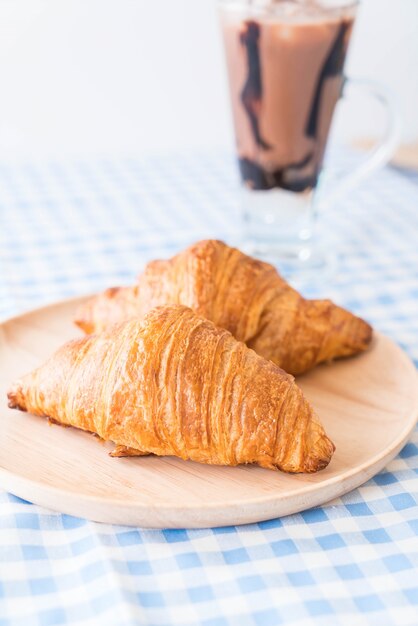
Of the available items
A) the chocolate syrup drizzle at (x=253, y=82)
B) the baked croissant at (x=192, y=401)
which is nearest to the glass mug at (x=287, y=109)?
the chocolate syrup drizzle at (x=253, y=82)

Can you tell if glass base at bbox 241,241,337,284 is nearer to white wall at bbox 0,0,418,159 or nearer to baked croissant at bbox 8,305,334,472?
baked croissant at bbox 8,305,334,472

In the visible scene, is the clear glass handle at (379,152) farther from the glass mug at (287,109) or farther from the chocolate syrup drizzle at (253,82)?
the chocolate syrup drizzle at (253,82)

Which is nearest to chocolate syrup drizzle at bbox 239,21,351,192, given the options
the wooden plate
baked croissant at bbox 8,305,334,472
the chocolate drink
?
the chocolate drink

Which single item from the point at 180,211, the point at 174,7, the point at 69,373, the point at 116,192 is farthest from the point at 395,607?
the point at 174,7

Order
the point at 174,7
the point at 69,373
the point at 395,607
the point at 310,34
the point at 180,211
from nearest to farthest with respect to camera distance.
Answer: the point at 395,607
the point at 69,373
the point at 310,34
the point at 180,211
the point at 174,7

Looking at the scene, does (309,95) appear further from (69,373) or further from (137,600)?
(137,600)
